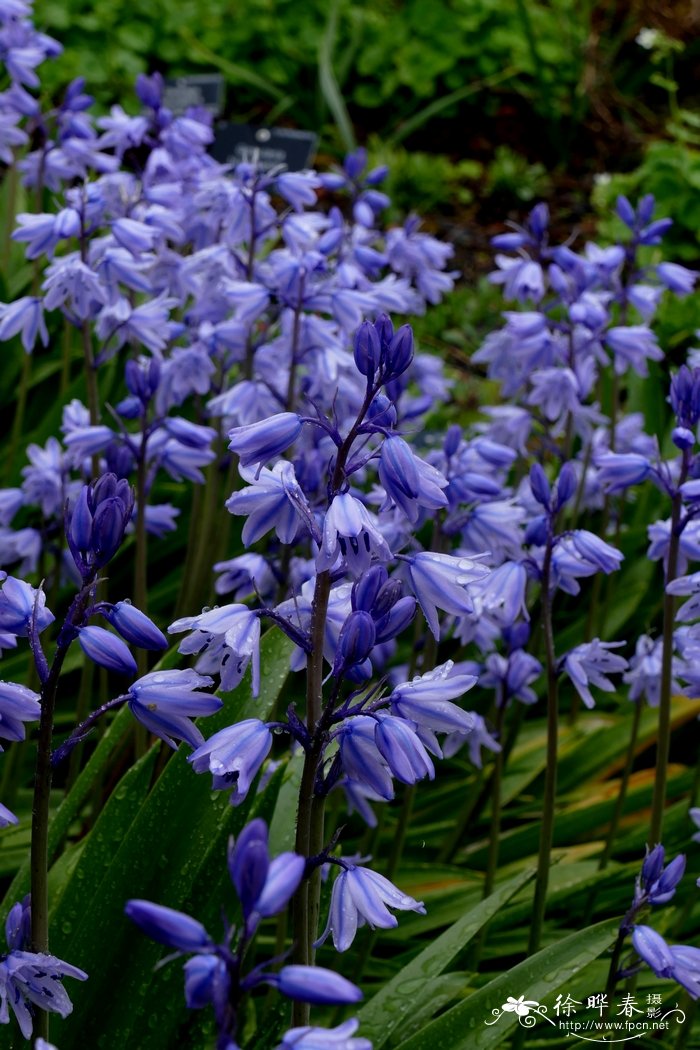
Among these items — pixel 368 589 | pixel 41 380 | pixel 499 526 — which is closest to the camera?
pixel 368 589

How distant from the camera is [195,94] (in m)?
3.96

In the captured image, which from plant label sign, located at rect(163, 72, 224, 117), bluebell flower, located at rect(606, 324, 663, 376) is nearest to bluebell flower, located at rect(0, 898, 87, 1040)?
bluebell flower, located at rect(606, 324, 663, 376)

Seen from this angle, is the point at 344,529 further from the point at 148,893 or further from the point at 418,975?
the point at 418,975

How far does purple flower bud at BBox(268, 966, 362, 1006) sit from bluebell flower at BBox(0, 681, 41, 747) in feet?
1.75

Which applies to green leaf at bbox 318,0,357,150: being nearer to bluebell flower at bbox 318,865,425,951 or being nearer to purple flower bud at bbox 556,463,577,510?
purple flower bud at bbox 556,463,577,510

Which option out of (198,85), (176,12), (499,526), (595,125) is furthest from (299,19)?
(499,526)

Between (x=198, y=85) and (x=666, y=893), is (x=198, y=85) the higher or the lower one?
the higher one

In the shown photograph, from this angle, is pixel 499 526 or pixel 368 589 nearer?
pixel 368 589

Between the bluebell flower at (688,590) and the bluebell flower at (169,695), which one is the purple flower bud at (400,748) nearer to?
the bluebell flower at (169,695)

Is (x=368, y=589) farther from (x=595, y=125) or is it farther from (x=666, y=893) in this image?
(x=595, y=125)

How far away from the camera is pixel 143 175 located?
3057mm

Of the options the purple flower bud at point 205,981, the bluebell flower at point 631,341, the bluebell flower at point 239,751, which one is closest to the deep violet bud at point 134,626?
the bluebell flower at point 239,751

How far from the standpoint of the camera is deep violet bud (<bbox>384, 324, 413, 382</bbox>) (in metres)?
1.21

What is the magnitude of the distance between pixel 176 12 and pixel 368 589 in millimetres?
8103
